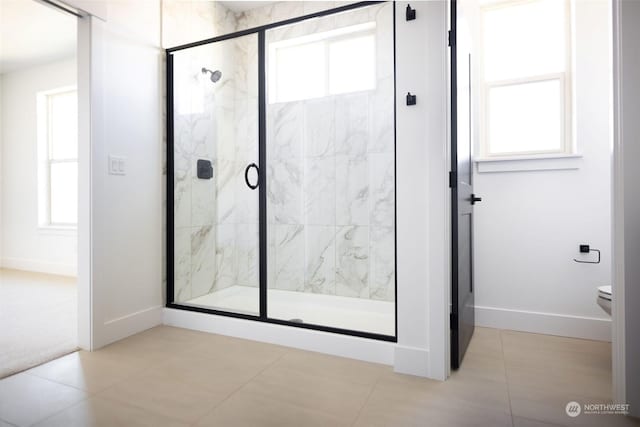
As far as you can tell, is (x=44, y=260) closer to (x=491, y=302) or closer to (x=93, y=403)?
(x=93, y=403)

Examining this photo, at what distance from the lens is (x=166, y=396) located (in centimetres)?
157

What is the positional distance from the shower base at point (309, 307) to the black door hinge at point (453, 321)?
53 centimetres

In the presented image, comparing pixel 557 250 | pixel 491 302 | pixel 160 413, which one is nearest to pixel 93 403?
pixel 160 413

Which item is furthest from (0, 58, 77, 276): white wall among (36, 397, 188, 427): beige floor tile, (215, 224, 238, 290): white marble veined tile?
(36, 397, 188, 427): beige floor tile

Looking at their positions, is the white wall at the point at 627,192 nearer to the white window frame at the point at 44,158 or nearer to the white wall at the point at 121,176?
the white wall at the point at 121,176

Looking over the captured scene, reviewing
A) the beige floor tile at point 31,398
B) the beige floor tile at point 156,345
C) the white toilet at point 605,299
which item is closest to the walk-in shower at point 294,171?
the beige floor tile at point 156,345

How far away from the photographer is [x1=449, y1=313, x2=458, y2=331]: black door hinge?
1801 millimetres

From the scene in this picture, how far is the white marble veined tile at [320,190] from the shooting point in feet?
9.91

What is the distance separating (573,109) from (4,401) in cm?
343

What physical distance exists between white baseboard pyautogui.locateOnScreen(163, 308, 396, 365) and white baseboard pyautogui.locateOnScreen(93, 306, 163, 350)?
0.26 ft

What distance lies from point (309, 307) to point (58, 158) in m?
3.79

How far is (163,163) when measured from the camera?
2576 mm

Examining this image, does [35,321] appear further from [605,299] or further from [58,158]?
[605,299]

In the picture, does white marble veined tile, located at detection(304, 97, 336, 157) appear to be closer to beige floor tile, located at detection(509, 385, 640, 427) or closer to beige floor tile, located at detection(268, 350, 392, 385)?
beige floor tile, located at detection(268, 350, 392, 385)
